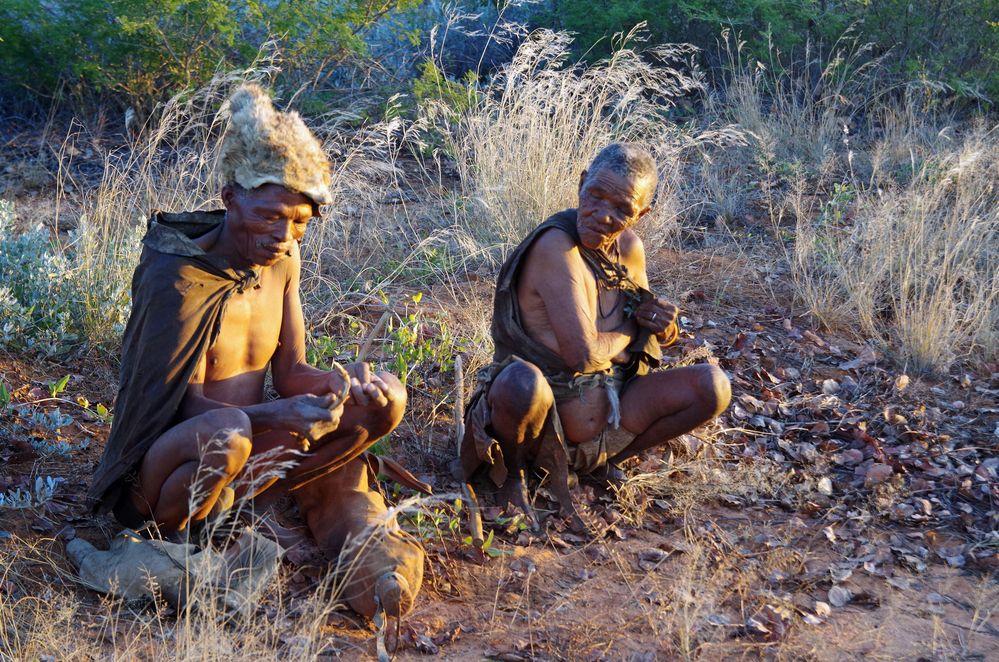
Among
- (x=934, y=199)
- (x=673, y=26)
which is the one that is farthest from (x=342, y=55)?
(x=934, y=199)

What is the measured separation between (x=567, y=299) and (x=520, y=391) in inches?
16.6

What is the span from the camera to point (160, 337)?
10.4 feet

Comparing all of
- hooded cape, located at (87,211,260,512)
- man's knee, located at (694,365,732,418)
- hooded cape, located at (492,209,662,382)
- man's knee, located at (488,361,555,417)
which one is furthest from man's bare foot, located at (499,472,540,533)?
hooded cape, located at (87,211,260,512)

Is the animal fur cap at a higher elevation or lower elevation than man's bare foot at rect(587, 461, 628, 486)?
higher

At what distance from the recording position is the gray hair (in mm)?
3898

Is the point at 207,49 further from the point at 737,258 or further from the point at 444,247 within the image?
the point at 737,258

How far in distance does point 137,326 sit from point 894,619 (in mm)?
2705

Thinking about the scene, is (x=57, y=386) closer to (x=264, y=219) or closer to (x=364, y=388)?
(x=264, y=219)

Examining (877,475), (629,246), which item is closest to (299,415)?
(629,246)

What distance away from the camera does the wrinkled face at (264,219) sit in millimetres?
3252

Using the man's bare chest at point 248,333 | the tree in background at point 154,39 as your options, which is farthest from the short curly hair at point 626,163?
the tree in background at point 154,39

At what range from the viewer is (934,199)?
6.39 meters

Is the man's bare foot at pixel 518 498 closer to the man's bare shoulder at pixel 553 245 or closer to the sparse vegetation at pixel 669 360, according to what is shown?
the sparse vegetation at pixel 669 360

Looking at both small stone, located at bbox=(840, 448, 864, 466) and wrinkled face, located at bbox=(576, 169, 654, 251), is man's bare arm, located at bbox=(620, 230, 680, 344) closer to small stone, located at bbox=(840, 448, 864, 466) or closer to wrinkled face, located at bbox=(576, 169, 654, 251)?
wrinkled face, located at bbox=(576, 169, 654, 251)
